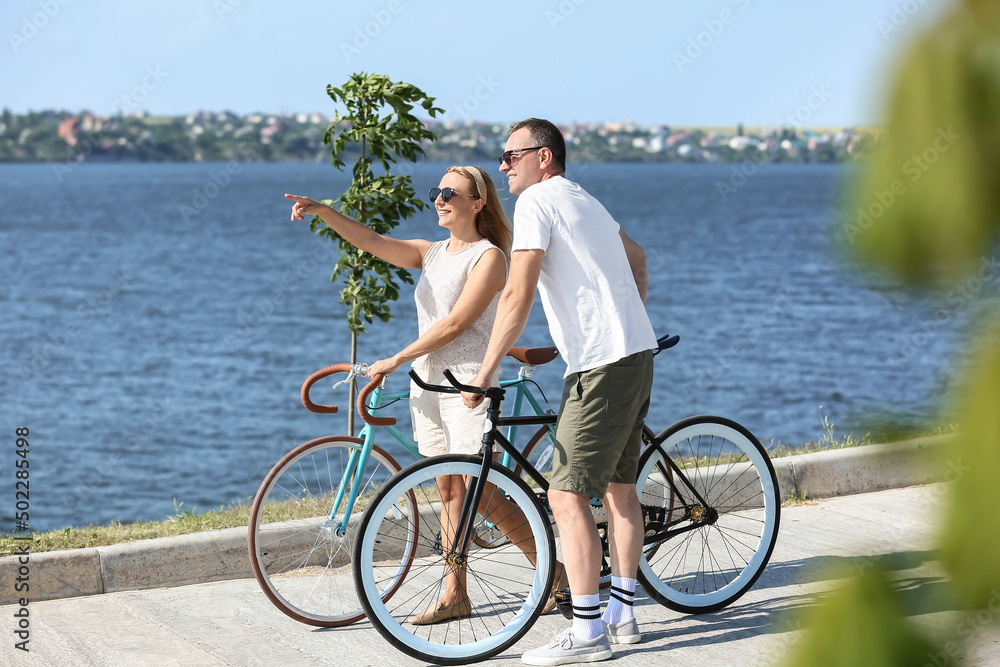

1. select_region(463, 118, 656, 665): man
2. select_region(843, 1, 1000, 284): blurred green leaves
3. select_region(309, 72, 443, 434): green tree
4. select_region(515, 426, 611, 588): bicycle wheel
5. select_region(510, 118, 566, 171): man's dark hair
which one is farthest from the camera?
select_region(309, 72, 443, 434): green tree

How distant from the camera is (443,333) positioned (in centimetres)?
445

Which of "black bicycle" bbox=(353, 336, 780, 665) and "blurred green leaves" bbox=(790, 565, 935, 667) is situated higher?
"blurred green leaves" bbox=(790, 565, 935, 667)

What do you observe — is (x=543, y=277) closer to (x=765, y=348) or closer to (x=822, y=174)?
(x=822, y=174)

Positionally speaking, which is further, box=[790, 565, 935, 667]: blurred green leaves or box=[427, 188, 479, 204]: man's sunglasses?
box=[427, 188, 479, 204]: man's sunglasses

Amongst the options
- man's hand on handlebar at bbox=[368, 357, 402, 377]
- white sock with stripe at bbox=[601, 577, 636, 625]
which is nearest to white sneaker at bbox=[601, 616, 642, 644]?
white sock with stripe at bbox=[601, 577, 636, 625]

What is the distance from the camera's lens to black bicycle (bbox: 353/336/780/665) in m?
4.28

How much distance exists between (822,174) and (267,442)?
22.6 meters

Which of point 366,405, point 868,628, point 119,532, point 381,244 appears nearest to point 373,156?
point 381,244

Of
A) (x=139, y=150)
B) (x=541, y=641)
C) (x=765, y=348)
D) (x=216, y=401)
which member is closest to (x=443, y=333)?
(x=541, y=641)

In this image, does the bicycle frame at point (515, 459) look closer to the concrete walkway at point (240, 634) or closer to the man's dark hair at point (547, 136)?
the concrete walkway at point (240, 634)

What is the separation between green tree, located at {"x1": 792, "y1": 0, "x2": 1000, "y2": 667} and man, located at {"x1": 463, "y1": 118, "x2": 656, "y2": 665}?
361cm

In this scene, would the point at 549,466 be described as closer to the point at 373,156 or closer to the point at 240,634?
the point at 240,634

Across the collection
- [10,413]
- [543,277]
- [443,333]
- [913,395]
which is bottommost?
[10,413]

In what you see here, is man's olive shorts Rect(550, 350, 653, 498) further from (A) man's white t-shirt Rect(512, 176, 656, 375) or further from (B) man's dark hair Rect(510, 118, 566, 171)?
(B) man's dark hair Rect(510, 118, 566, 171)
